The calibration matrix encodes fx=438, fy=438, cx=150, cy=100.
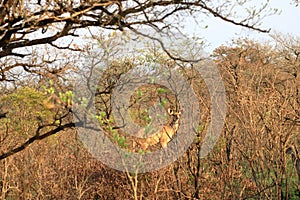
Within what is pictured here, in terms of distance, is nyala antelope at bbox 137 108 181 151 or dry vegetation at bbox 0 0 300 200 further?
nyala antelope at bbox 137 108 181 151

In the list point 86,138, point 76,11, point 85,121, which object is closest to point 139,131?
point 85,121

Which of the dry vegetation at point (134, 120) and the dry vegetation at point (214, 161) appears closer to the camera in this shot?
the dry vegetation at point (134, 120)

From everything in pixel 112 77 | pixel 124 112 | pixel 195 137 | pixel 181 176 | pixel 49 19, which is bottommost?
pixel 181 176

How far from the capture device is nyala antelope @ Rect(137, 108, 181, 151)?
20.6 feet

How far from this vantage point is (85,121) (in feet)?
21.5

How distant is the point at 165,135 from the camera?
6.43 meters

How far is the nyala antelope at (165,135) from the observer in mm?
6285

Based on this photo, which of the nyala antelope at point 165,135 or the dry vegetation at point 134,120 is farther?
the nyala antelope at point 165,135

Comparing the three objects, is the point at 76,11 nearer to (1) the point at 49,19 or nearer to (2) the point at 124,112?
(1) the point at 49,19

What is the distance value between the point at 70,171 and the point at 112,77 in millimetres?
2280

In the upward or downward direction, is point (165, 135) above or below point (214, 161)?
above

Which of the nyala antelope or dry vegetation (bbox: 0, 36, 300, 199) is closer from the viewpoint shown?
dry vegetation (bbox: 0, 36, 300, 199)

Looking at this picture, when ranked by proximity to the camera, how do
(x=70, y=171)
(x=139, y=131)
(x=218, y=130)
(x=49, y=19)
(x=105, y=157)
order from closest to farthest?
(x=49, y=19), (x=139, y=131), (x=218, y=130), (x=105, y=157), (x=70, y=171)

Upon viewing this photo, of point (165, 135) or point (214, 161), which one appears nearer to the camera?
point (165, 135)
